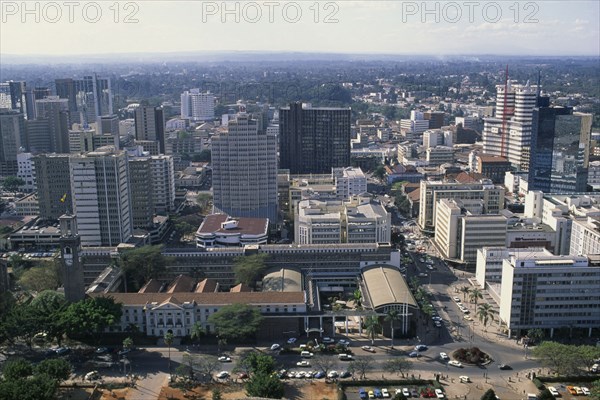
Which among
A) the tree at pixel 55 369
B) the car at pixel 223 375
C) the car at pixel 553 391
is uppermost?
the tree at pixel 55 369

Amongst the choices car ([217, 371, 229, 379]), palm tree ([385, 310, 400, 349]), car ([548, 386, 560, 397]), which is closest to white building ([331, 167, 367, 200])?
palm tree ([385, 310, 400, 349])

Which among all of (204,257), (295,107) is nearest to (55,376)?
(204,257)

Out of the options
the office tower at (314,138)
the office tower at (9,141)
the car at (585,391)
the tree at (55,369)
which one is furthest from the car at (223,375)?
the office tower at (9,141)

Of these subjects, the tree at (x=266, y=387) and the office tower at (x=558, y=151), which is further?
the office tower at (x=558, y=151)

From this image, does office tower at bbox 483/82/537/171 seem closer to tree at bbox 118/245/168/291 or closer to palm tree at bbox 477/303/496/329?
palm tree at bbox 477/303/496/329

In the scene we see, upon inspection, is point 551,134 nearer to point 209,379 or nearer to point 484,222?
point 484,222

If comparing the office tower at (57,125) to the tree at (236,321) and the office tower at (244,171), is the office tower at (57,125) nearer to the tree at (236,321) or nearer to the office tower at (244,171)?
the office tower at (244,171)
